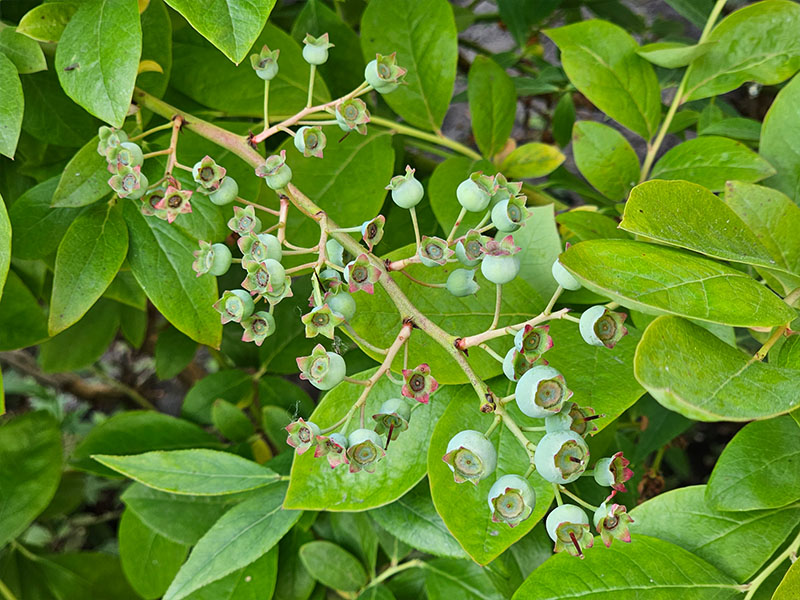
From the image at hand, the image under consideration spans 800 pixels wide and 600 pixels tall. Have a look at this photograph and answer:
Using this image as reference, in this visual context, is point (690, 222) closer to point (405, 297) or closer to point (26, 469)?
point (405, 297)

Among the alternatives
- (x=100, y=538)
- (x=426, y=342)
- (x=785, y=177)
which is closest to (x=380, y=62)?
(x=426, y=342)

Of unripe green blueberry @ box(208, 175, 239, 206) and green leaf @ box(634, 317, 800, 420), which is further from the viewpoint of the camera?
unripe green blueberry @ box(208, 175, 239, 206)

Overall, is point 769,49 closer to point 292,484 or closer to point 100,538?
point 292,484

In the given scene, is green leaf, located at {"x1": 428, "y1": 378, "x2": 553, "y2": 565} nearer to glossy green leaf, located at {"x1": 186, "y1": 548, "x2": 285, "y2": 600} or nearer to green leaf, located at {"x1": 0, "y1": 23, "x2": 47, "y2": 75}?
glossy green leaf, located at {"x1": 186, "y1": 548, "x2": 285, "y2": 600}

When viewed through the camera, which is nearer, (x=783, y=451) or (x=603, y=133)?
(x=783, y=451)

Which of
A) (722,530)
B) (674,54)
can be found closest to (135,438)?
(722,530)

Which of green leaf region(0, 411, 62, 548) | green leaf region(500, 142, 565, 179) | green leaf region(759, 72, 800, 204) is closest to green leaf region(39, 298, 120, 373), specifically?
green leaf region(0, 411, 62, 548)

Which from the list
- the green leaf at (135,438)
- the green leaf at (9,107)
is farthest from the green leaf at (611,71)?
the green leaf at (135,438)
